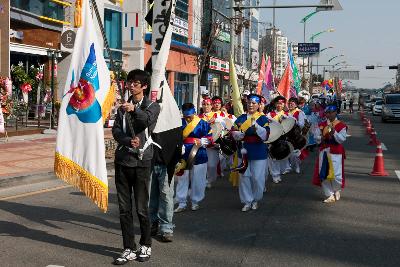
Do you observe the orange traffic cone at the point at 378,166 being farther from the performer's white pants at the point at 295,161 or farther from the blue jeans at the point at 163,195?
the blue jeans at the point at 163,195

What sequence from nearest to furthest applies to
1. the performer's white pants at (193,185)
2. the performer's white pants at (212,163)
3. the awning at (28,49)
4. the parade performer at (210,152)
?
the performer's white pants at (193,185), the parade performer at (210,152), the performer's white pants at (212,163), the awning at (28,49)

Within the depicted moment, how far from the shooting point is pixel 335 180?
29.2 ft

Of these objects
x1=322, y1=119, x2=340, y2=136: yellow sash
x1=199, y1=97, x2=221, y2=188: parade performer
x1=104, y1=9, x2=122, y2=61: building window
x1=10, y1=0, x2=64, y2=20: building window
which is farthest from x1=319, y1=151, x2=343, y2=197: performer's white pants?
x1=104, y1=9, x2=122, y2=61: building window

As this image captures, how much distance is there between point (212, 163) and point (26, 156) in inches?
206

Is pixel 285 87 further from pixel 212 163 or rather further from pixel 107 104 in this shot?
pixel 107 104

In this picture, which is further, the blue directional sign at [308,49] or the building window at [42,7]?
the blue directional sign at [308,49]

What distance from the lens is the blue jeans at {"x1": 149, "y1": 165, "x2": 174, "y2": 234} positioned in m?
6.29

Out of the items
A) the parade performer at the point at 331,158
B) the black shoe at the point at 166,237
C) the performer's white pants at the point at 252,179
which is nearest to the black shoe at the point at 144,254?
the black shoe at the point at 166,237

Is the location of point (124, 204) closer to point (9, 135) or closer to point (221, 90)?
point (9, 135)

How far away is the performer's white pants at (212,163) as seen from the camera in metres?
10.1

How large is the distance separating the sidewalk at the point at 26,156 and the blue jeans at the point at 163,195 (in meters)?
4.33

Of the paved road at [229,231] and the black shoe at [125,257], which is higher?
the black shoe at [125,257]

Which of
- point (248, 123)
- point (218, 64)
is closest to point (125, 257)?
point (248, 123)

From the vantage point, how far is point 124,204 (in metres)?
5.48
